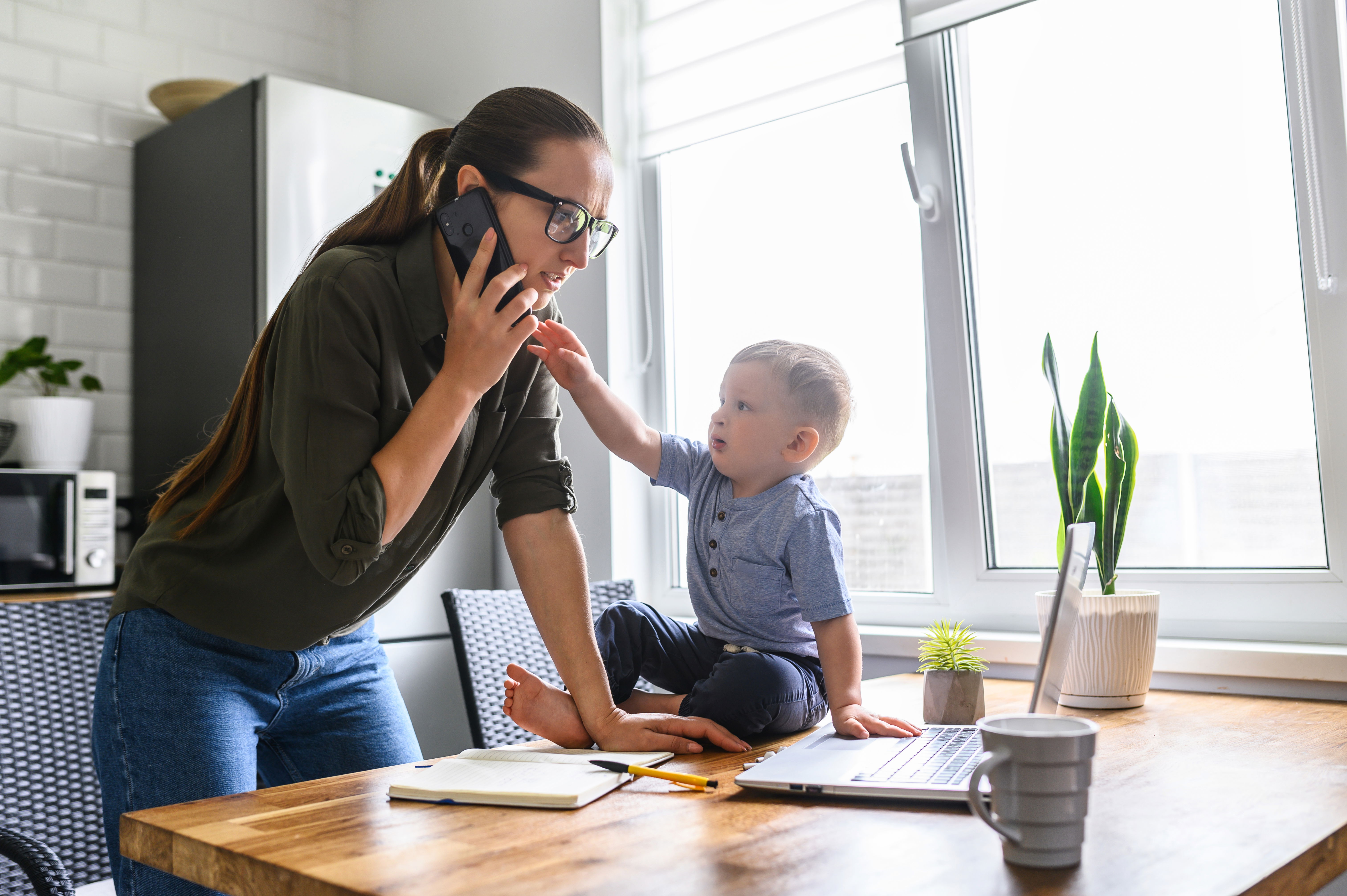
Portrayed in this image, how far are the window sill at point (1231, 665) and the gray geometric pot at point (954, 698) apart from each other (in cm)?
42

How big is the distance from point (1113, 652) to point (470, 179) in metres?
1.08

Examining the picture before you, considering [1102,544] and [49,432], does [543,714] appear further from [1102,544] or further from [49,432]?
[49,432]

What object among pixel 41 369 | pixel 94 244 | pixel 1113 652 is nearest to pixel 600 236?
pixel 1113 652

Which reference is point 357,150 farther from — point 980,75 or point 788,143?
point 980,75

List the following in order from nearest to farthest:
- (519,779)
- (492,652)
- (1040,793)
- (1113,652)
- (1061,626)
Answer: (1040,793) → (1061,626) → (519,779) → (1113,652) → (492,652)

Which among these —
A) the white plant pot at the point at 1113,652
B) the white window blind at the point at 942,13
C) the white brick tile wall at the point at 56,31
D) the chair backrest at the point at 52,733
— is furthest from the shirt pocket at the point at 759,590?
the white brick tile wall at the point at 56,31

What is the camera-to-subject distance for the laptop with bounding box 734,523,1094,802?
81cm

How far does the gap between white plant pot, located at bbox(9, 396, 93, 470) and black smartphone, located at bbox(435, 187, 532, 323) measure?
1731mm

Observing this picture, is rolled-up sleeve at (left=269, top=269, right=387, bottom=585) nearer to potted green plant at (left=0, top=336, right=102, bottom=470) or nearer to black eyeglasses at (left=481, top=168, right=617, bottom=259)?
black eyeglasses at (left=481, top=168, right=617, bottom=259)

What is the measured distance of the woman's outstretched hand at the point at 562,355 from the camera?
4.44ft

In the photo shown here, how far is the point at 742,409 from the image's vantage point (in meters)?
1.46

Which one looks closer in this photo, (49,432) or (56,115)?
(49,432)

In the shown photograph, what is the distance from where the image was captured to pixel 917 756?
101 centimetres

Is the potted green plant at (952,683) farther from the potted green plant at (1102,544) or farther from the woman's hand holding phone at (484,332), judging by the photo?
the woman's hand holding phone at (484,332)
